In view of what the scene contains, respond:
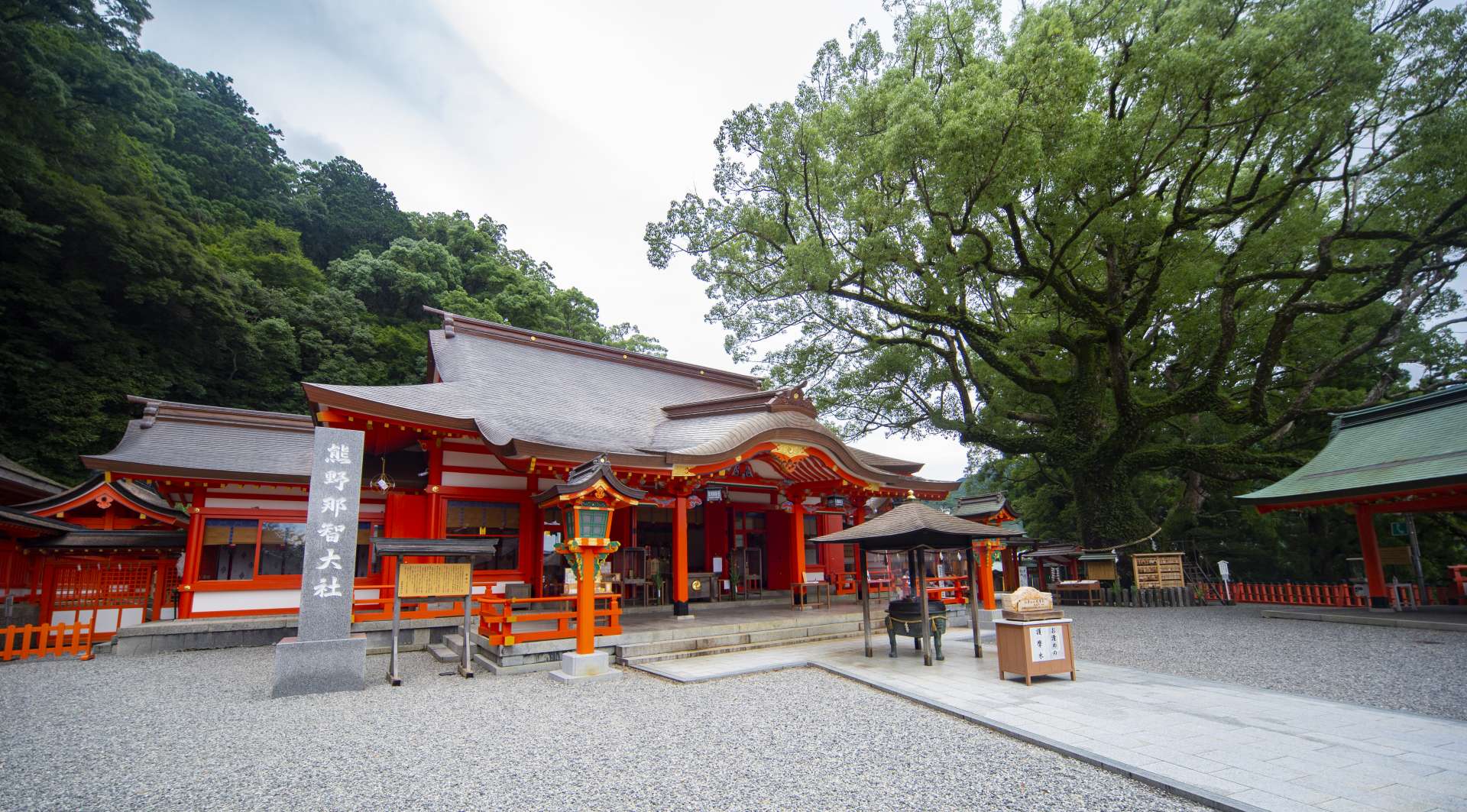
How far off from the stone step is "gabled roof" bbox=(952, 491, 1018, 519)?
658cm

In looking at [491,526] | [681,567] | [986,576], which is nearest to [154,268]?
[491,526]

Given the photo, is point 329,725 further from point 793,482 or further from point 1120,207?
point 1120,207

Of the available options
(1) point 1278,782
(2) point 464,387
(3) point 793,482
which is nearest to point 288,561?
(2) point 464,387

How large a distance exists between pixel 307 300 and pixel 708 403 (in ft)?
75.7

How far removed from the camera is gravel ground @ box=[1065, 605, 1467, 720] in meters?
6.61

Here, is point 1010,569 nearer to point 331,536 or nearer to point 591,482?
point 591,482

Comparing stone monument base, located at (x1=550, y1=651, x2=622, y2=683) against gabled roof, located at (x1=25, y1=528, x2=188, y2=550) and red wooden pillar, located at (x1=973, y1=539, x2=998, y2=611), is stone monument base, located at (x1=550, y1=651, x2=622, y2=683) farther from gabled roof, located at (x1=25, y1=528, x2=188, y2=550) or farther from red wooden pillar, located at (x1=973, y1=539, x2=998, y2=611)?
gabled roof, located at (x1=25, y1=528, x2=188, y2=550)

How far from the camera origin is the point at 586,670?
25.8ft

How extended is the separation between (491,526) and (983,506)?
12262 mm

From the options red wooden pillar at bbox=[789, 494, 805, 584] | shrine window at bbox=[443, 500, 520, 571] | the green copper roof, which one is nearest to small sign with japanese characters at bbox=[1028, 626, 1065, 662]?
red wooden pillar at bbox=[789, 494, 805, 584]

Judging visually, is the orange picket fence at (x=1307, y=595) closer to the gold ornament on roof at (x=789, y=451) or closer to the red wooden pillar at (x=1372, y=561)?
the red wooden pillar at (x=1372, y=561)

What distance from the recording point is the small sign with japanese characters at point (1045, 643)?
23.2 ft

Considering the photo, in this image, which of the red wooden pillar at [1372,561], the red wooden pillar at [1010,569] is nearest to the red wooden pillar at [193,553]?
the red wooden pillar at [1010,569]

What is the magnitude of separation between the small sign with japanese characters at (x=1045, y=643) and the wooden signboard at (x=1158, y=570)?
1100 cm
